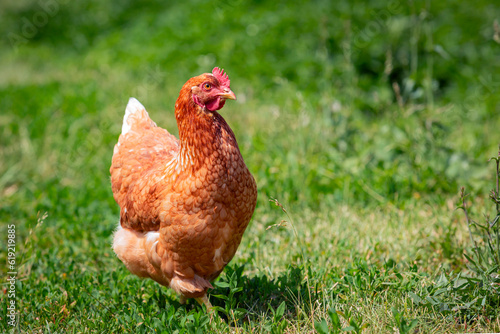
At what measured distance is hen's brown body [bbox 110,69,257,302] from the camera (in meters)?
2.65

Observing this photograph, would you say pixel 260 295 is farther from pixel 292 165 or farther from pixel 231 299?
pixel 292 165

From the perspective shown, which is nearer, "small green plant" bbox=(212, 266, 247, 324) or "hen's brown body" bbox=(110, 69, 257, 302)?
"hen's brown body" bbox=(110, 69, 257, 302)

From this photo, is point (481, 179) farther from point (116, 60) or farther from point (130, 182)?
point (116, 60)

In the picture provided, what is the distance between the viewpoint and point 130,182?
3.24 m

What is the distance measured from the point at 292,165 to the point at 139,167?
203 cm

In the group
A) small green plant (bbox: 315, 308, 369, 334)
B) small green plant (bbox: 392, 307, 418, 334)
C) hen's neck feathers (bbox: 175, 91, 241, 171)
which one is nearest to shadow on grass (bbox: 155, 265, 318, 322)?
small green plant (bbox: 315, 308, 369, 334)

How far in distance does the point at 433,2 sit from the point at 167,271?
301 inches

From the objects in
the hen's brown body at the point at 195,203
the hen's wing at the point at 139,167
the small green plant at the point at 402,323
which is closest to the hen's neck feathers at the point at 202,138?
the hen's brown body at the point at 195,203

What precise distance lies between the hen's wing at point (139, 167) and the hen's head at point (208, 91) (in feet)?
1.80

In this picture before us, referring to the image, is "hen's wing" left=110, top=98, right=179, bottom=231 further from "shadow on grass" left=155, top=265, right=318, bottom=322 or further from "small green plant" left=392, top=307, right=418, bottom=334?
"small green plant" left=392, top=307, right=418, bottom=334

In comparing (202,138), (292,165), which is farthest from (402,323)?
(292,165)

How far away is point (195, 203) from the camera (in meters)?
2.64

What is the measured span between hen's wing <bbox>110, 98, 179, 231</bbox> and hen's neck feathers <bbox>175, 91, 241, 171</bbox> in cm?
33

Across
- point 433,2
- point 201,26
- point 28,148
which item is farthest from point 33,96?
point 433,2
